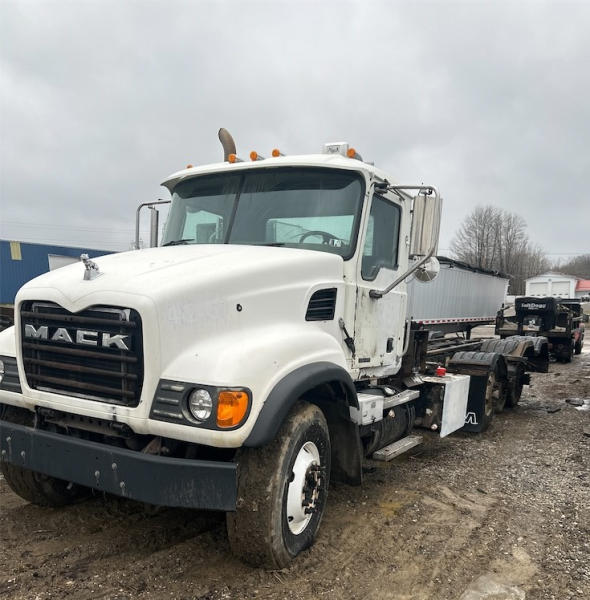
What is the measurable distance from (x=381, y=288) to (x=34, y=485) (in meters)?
3.17

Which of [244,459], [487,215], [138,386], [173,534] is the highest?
[487,215]

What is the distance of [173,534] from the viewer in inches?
147

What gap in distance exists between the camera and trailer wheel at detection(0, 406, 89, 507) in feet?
12.6

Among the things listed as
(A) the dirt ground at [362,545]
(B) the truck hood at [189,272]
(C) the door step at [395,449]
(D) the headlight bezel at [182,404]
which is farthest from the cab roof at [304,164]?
(A) the dirt ground at [362,545]

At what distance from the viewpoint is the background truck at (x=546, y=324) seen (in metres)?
15.9

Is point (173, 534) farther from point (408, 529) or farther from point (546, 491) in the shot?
point (546, 491)

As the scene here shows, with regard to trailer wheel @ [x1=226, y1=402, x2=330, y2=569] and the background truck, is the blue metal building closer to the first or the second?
the background truck

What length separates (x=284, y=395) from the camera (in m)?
2.94

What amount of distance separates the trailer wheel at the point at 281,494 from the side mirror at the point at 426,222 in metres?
1.56

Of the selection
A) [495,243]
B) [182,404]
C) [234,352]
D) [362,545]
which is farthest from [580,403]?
[495,243]

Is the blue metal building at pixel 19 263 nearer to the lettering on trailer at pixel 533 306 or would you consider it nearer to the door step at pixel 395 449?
the lettering on trailer at pixel 533 306

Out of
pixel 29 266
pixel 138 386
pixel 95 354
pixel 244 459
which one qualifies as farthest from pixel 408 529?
pixel 29 266

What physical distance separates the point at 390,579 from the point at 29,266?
2240 centimetres

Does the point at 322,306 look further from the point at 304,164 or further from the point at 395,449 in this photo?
the point at 395,449
